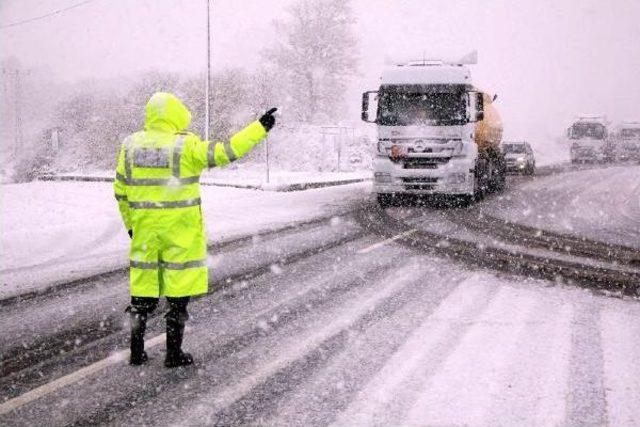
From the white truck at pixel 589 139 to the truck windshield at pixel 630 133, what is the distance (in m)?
6.07

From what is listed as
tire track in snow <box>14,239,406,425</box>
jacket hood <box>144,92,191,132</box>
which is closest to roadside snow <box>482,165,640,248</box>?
tire track in snow <box>14,239,406,425</box>

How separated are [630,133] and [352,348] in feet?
143

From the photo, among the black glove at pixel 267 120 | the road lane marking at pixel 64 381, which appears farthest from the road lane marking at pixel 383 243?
the black glove at pixel 267 120

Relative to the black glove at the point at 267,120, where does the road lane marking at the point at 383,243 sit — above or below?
below

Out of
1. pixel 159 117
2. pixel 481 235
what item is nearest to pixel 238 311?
pixel 159 117

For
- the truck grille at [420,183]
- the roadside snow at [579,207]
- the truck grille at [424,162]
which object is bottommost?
the roadside snow at [579,207]

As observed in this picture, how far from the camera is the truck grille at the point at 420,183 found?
45.3 ft

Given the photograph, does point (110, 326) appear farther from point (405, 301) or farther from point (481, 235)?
point (481, 235)

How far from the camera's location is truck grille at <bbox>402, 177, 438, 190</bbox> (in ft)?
45.3

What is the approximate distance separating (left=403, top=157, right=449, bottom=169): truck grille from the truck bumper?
0.08m

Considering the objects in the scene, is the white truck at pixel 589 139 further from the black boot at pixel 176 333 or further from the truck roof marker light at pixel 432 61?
the black boot at pixel 176 333

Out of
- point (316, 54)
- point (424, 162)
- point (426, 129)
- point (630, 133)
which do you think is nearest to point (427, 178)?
point (424, 162)

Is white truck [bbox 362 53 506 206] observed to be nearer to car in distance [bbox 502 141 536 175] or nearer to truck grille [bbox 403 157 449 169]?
truck grille [bbox 403 157 449 169]

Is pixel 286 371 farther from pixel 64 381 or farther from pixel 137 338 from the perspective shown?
pixel 64 381
